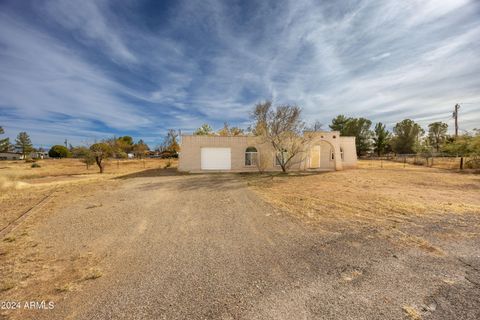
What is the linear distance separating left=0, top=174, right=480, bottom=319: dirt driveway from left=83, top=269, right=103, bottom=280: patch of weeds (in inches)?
1.1

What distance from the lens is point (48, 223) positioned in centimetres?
584

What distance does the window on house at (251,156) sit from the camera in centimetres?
2011

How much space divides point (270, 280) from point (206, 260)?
49.8 inches

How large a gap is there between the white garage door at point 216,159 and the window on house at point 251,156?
176 cm

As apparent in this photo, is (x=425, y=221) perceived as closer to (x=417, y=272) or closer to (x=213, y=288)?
(x=417, y=272)

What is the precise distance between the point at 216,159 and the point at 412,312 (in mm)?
17745

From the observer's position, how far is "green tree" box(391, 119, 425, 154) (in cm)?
3800

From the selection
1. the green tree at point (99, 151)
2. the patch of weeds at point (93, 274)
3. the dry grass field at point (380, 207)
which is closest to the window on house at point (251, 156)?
the dry grass field at point (380, 207)

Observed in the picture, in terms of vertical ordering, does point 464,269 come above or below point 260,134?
below

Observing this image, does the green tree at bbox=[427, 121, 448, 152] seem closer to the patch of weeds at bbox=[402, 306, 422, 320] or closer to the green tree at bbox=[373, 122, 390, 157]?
the green tree at bbox=[373, 122, 390, 157]

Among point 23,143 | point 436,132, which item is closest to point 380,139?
point 436,132

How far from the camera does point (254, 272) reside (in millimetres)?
3348

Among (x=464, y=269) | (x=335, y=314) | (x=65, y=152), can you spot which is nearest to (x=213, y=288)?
(x=335, y=314)

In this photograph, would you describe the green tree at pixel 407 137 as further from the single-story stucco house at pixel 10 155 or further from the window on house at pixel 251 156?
the single-story stucco house at pixel 10 155
